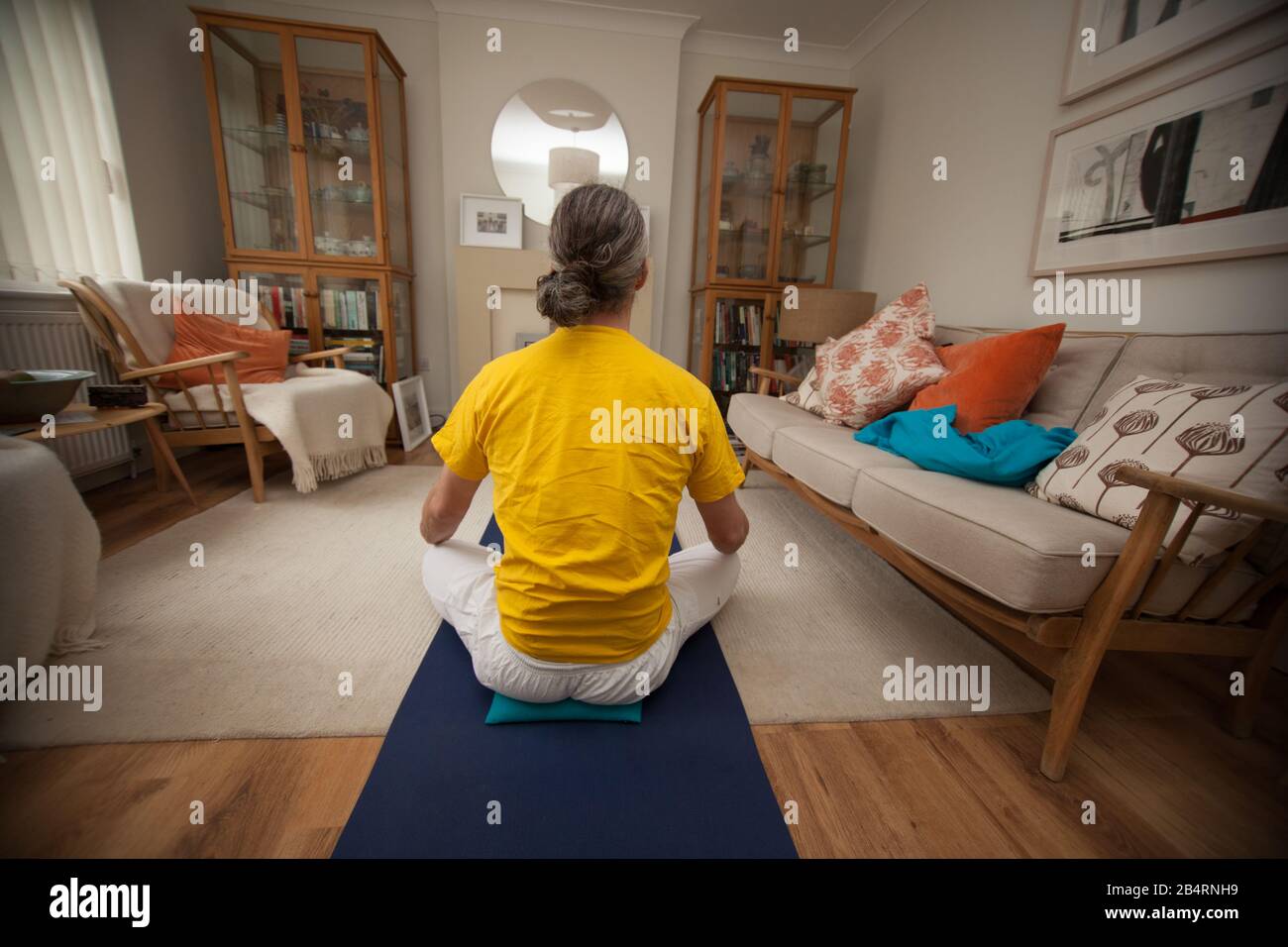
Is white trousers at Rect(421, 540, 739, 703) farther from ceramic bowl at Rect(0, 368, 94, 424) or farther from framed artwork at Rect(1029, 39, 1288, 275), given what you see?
framed artwork at Rect(1029, 39, 1288, 275)

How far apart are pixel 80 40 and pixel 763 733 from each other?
153 inches

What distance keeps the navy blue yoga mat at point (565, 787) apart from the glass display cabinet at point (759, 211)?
8.78 feet

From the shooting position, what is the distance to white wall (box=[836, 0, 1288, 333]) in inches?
60.7

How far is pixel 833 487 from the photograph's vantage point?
1.62 m

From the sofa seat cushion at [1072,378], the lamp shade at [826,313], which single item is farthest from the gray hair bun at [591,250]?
the lamp shade at [826,313]

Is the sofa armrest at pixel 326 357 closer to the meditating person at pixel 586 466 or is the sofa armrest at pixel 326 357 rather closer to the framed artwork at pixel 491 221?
the framed artwork at pixel 491 221

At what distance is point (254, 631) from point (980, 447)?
205 cm

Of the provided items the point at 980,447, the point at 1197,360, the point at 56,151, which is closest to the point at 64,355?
the point at 56,151

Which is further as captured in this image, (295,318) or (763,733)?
(295,318)

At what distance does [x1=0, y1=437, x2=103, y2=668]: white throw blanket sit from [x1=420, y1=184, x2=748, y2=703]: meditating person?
872mm

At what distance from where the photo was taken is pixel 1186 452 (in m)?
1.04

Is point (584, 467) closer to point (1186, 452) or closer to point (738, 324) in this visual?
point (1186, 452)
